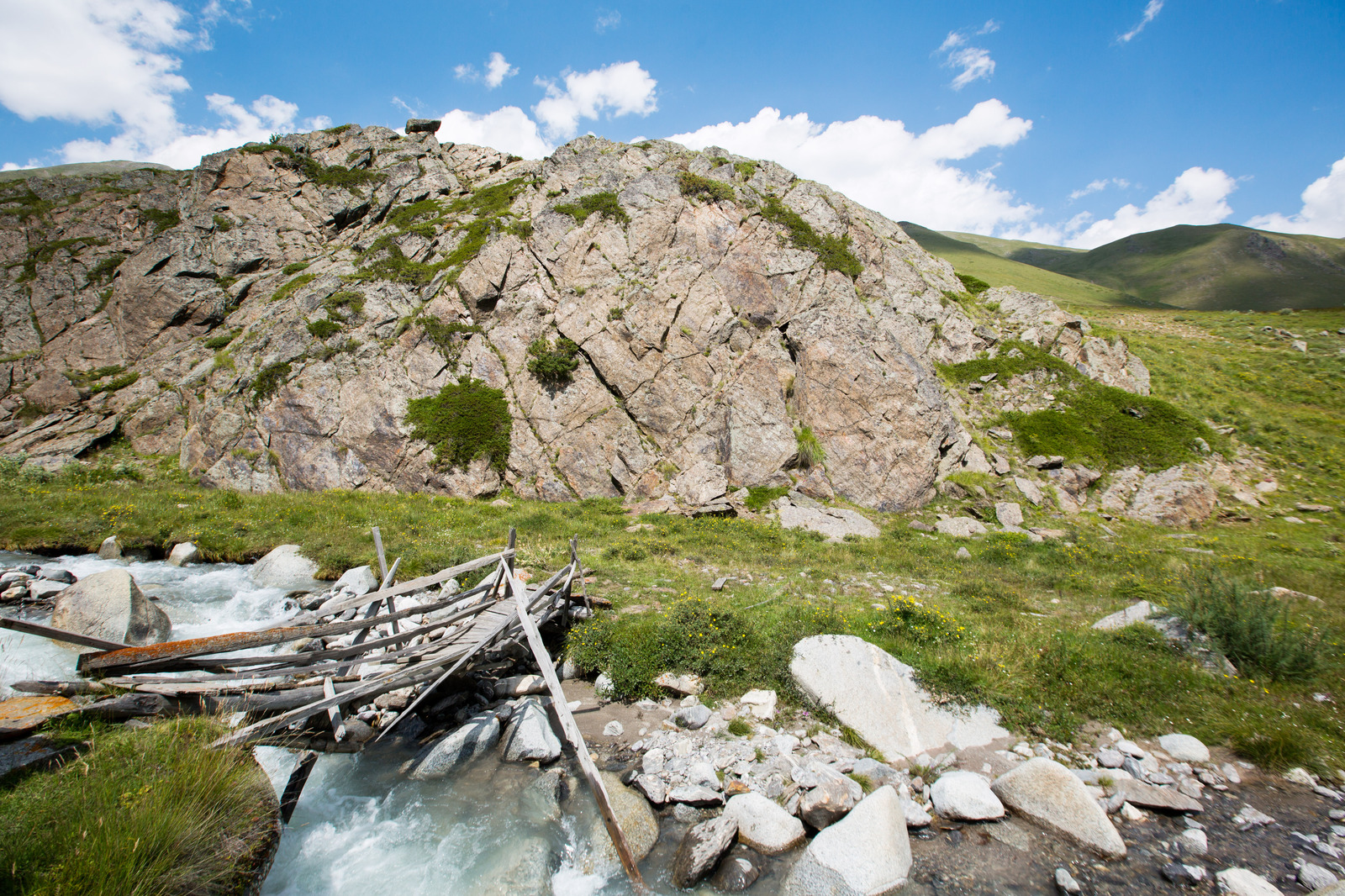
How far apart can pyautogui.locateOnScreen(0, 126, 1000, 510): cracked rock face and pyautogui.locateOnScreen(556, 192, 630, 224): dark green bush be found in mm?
353

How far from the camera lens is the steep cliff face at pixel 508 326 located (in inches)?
1041

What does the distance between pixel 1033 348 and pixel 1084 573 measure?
19963 millimetres

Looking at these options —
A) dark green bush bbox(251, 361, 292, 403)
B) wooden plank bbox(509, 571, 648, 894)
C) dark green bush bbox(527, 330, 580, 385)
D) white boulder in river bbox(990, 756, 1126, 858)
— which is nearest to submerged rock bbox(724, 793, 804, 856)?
wooden plank bbox(509, 571, 648, 894)

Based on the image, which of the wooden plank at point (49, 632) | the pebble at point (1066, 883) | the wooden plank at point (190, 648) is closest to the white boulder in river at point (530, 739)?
the wooden plank at point (190, 648)

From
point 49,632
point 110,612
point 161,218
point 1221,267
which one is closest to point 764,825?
point 49,632

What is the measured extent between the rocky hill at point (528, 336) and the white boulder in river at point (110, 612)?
15.7 meters

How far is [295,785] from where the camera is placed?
6.91 meters

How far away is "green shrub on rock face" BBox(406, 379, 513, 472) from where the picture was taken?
26828 millimetres

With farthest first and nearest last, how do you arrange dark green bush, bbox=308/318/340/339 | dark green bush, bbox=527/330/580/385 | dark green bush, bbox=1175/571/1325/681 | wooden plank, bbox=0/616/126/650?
dark green bush, bbox=308/318/340/339
dark green bush, bbox=527/330/580/385
dark green bush, bbox=1175/571/1325/681
wooden plank, bbox=0/616/126/650

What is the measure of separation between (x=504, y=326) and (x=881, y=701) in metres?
28.0

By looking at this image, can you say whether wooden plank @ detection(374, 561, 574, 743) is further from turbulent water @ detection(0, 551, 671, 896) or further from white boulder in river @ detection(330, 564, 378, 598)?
white boulder in river @ detection(330, 564, 378, 598)

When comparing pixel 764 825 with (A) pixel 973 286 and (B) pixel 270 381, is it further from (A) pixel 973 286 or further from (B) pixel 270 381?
(A) pixel 973 286

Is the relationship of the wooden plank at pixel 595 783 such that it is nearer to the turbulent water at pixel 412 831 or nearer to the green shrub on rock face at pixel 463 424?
the turbulent water at pixel 412 831

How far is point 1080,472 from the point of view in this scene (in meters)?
25.1
